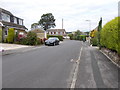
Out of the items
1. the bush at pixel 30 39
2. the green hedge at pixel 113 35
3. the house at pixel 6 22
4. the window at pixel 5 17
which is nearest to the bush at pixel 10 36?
the house at pixel 6 22

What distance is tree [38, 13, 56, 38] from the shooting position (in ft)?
265

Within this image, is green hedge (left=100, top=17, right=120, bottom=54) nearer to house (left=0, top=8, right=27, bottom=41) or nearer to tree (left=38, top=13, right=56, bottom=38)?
house (left=0, top=8, right=27, bottom=41)

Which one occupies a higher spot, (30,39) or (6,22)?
(6,22)

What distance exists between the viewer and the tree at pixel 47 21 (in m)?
80.7

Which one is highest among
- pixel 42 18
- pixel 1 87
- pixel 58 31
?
pixel 42 18

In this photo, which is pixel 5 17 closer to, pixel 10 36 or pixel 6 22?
pixel 6 22

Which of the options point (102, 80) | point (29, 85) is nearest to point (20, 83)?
point (29, 85)

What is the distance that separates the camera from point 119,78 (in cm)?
504

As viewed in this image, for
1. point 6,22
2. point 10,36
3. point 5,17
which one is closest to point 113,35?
point 10,36

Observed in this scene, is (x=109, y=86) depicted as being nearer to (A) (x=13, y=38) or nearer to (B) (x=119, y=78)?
(B) (x=119, y=78)

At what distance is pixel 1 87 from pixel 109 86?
11.9 ft

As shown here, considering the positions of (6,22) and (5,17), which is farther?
(5,17)

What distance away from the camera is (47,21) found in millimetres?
80125

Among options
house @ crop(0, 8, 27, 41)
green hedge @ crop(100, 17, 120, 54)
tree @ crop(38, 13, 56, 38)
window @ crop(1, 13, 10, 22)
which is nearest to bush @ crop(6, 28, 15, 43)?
house @ crop(0, 8, 27, 41)
